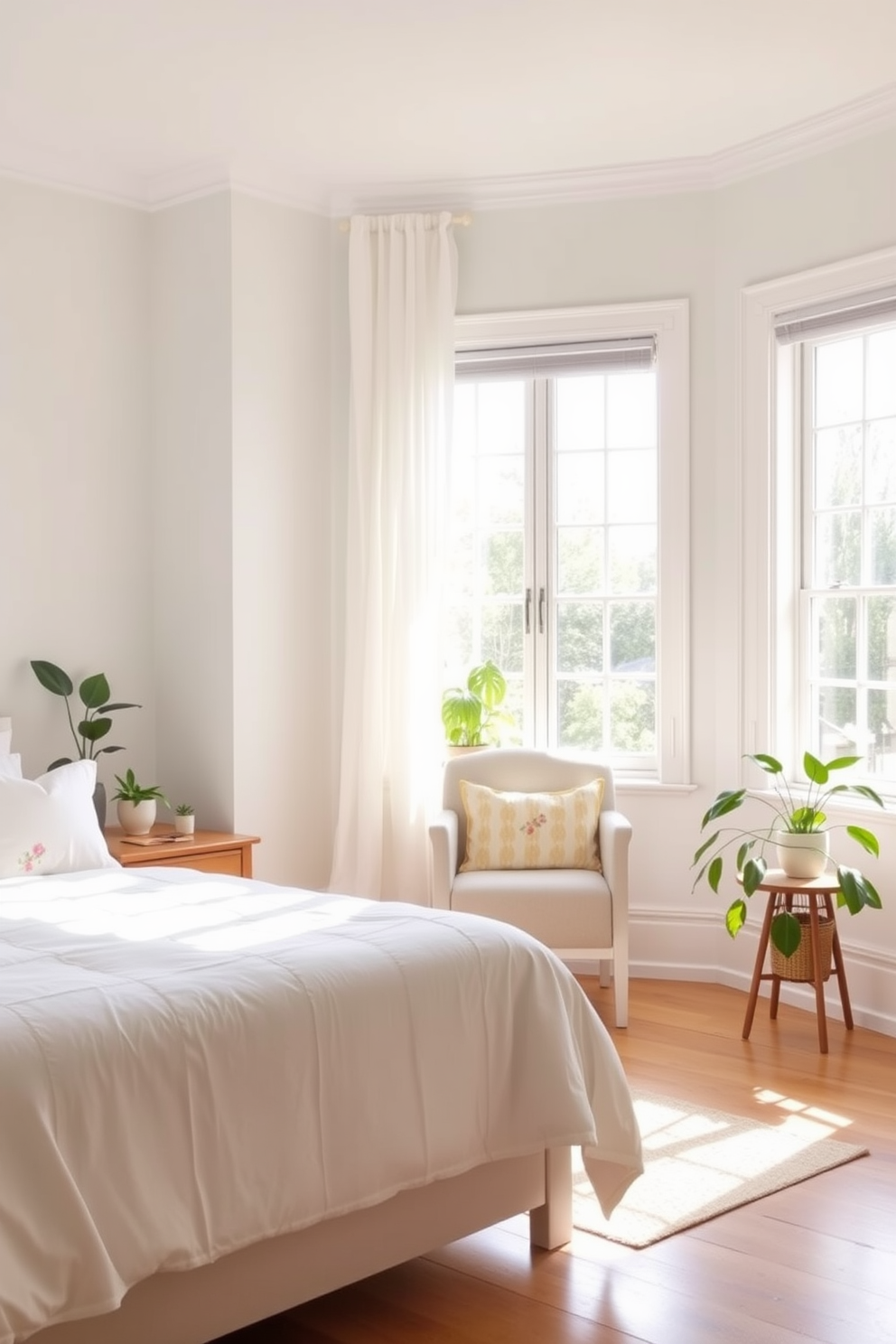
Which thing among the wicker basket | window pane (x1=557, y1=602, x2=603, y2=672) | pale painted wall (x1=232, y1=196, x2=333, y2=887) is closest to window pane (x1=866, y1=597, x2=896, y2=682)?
the wicker basket

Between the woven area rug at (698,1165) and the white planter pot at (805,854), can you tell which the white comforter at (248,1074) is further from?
the white planter pot at (805,854)

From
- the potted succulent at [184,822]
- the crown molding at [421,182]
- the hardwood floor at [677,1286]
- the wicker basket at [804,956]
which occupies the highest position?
the crown molding at [421,182]

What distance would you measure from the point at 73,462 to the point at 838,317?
9.09 ft

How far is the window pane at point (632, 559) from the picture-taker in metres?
5.34

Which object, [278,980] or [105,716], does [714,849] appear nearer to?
[105,716]

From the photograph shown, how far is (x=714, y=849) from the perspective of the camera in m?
5.17

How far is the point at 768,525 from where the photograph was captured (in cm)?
496

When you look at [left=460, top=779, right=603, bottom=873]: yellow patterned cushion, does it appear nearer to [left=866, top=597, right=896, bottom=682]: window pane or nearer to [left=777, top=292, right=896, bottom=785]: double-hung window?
[left=777, top=292, right=896, bottom=785]: double-hung window

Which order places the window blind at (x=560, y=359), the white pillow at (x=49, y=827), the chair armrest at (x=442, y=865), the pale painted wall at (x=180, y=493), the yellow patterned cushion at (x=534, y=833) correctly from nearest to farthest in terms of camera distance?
the white pillow at (x=49, y=827) < the chair armrest at (x=442, y=865) < the yellow patterned cushion at (x=534, y=833) < the pale painted wall at (x=180, y=493) < the window blind at (x=560, y=359)

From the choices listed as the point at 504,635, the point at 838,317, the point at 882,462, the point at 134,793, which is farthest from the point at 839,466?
the point at 134,793

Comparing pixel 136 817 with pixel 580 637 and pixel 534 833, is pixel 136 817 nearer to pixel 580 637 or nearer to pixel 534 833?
pixel 534 833

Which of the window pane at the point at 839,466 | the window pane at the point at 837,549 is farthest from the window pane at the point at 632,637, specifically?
the window pane at the point at 839,466

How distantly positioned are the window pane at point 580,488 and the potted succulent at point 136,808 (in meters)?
1.90

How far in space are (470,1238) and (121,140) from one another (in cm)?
379
